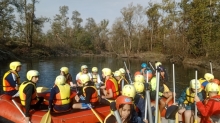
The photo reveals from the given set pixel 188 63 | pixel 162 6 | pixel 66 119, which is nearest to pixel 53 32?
pixel 162 6

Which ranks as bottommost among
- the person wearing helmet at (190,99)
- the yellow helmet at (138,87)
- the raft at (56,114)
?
the raft at (56,114)

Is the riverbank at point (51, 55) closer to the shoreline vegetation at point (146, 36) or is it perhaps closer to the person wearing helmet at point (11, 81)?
the shoreline vegetation at point (146, 36)

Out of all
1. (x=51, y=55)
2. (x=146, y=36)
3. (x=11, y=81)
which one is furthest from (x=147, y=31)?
(x=11, y=81)

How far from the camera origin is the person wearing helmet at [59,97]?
5.95m

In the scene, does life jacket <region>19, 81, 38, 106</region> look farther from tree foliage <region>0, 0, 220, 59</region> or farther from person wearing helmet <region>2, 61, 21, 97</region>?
tree foliage <region>0, 0, 220, 59</region>

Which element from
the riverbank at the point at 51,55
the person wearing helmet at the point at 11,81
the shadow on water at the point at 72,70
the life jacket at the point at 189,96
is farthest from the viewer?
the riverbank at the point at 51,55

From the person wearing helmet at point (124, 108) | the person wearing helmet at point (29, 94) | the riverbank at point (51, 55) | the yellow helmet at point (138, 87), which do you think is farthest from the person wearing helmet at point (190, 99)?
the riverbank at point (51, 55)

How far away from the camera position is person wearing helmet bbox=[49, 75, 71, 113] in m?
5.95

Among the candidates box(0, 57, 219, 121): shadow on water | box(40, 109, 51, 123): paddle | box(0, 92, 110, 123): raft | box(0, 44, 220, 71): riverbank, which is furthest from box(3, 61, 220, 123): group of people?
box(0, 44, 220, 71): riverbank

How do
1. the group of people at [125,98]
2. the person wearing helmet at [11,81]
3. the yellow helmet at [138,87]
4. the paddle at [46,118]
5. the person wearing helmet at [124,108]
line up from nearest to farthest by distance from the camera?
the person wearing helmet at [124,108], the group of people at [125,98], the paddle at [46,118], the yellow helmet at [138,87], the person wearing helmet at [11,81]

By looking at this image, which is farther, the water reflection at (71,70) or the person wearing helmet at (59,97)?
the water reflection at (71,70)

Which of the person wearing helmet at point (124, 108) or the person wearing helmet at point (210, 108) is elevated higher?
the person wearing helmet at point (124, 108)

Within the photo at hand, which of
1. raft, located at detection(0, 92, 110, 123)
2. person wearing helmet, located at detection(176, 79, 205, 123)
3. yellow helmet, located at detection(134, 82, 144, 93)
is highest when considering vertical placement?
yellow helmet, located at detection(134, 82, 144, 93)

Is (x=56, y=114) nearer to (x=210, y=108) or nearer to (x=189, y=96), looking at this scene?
(x=189, y=96)
